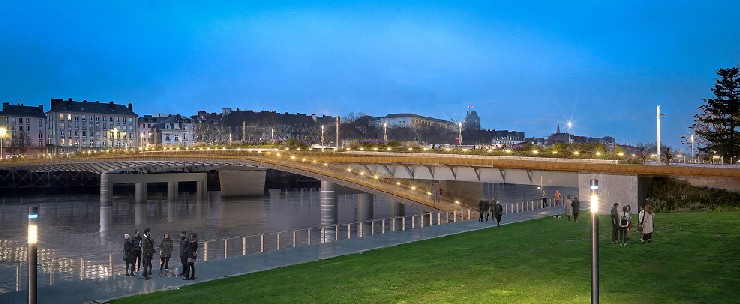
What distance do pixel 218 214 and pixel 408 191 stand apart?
30174mm

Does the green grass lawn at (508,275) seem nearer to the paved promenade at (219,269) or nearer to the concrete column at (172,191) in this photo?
the paved promenade at (219,269)

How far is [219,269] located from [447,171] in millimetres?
32164

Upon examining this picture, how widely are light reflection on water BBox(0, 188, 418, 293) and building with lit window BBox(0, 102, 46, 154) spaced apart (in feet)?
209

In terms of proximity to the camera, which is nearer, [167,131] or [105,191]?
[105,191]

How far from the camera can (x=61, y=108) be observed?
16100cm

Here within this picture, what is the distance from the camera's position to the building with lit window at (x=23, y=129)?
6068 inches

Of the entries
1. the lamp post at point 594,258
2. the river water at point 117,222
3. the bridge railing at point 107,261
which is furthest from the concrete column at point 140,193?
the lamp post at point 594,258

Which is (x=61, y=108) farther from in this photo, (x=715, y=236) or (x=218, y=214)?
(x=715, y=236)

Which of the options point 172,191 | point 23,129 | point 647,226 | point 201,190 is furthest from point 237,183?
point 23,129

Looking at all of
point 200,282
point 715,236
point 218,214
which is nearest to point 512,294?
point 200,282

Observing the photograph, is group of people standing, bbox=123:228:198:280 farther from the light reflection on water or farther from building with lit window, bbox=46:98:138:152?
building with lit window, bbox=46:98:138:152

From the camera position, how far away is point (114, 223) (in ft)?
210

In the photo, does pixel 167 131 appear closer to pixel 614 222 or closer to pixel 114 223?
pixel 114 223

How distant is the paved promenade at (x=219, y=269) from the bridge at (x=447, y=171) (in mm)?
11133
